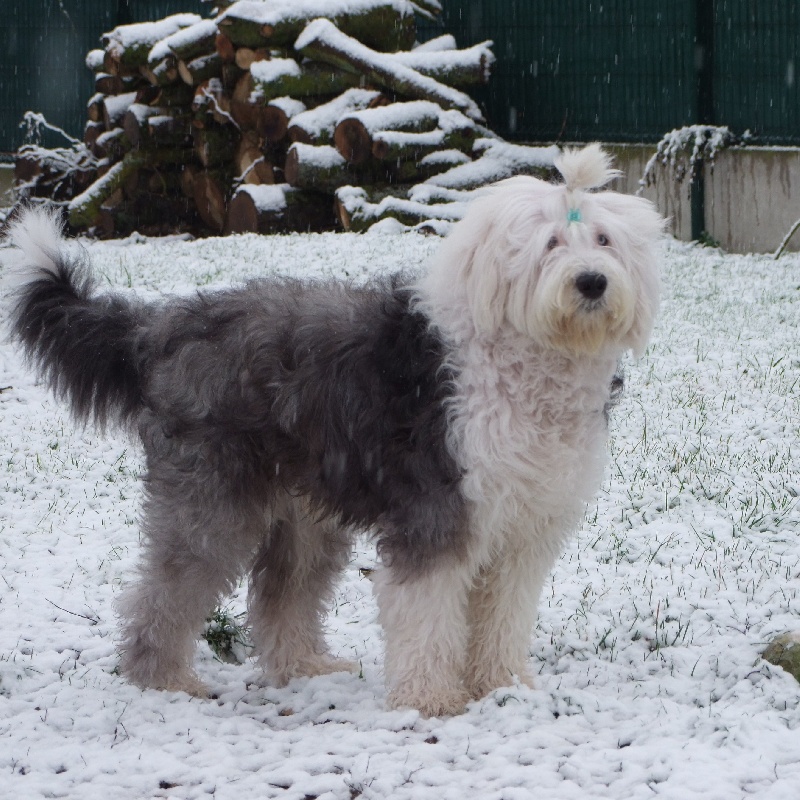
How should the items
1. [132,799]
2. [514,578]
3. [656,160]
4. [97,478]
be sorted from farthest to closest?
[656,160] < [97,478] < [514,578] < [132,799]

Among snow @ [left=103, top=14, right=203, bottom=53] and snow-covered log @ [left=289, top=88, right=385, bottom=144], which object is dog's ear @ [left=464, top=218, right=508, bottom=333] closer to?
snow-covered log @ [left=289, top=88, right=385, bottom=144]

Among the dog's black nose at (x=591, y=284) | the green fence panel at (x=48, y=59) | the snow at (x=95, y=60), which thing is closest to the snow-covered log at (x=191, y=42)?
the snow at (x=95, y=60)

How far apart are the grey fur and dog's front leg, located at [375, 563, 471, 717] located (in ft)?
0.24

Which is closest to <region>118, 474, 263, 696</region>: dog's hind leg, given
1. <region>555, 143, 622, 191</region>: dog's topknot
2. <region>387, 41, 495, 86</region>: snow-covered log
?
<region>555, 143, 622, 191</region>: dog's topknot

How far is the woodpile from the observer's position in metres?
10.3

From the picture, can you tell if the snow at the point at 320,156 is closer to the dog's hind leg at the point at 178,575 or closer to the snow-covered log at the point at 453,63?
the snow-covered log at the point at 453,63

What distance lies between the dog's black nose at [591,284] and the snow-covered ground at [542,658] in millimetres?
1298

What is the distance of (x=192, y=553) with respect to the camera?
12.7 feet

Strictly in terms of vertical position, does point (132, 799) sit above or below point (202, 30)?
below

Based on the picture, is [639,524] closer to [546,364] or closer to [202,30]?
[546,364]

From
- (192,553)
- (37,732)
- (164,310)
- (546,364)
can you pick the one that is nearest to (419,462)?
(546,364)

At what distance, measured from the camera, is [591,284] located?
3365mm

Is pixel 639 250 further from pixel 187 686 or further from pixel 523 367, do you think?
pixel 187 686

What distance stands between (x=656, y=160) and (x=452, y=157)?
2.13m
